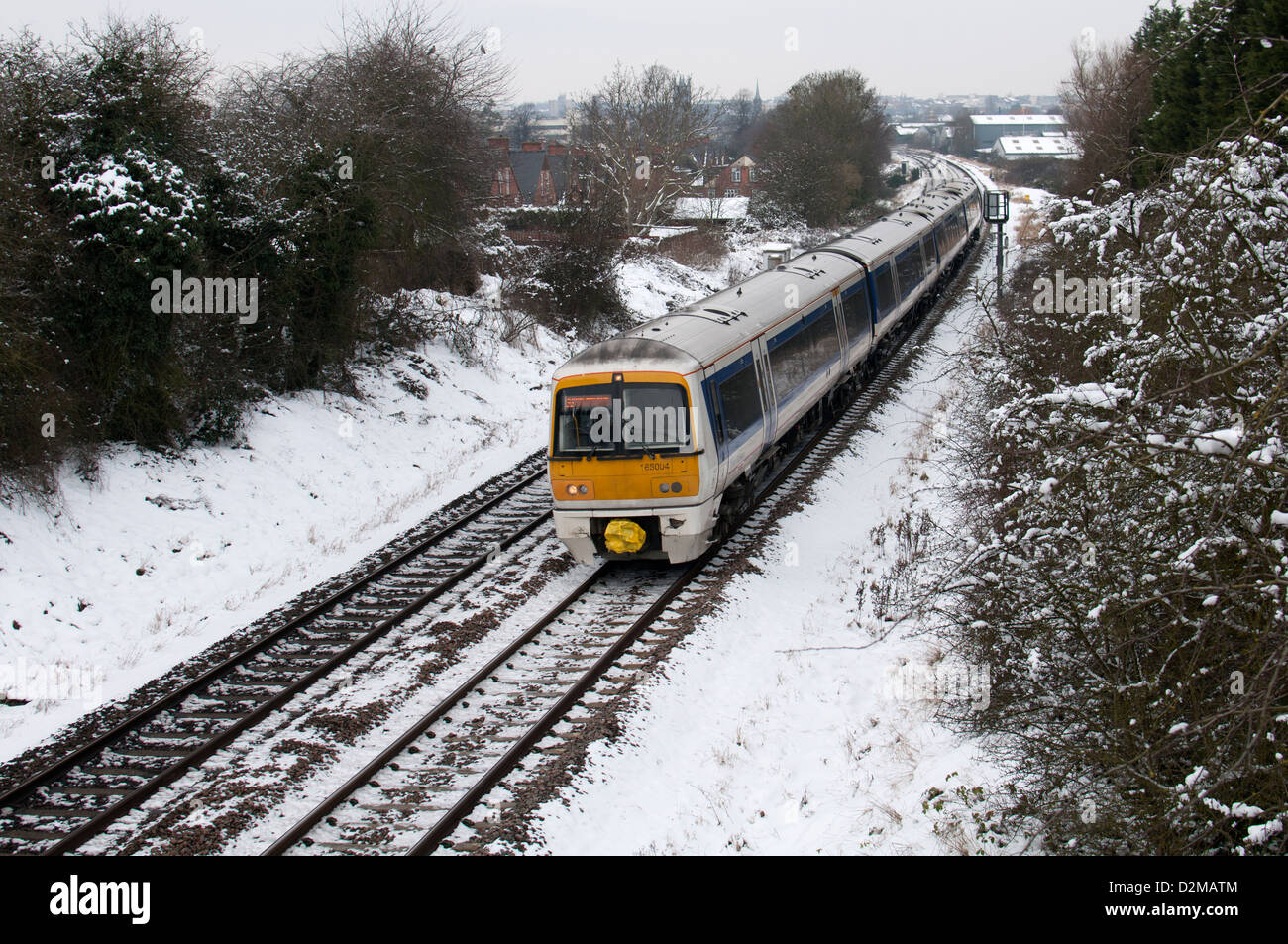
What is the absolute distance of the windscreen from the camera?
37.0 feet

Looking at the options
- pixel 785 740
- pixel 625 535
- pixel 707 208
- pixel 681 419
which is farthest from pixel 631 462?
pixel 707 208

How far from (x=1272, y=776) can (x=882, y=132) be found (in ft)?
228

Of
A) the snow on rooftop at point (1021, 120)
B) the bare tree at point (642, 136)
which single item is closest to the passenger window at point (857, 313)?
the bare tree at point (642, 136)

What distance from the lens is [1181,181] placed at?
601 cm

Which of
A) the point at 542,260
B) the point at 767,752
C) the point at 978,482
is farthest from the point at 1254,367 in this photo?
the point at 542,260

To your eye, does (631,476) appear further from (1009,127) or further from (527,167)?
(1009,127)

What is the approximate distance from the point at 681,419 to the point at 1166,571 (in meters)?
6.64

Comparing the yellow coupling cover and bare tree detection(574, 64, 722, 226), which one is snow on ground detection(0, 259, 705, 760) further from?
bare tree detection(574, 64, 722, 226)

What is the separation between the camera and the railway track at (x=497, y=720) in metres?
7.12

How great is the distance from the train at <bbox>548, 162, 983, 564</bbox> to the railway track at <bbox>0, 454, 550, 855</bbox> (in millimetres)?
2108

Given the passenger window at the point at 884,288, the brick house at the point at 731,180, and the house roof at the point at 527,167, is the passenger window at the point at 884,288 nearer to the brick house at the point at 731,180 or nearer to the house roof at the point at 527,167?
the brick house at the point at 731,180

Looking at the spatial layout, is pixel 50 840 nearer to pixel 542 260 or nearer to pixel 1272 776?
pixel 1272 776

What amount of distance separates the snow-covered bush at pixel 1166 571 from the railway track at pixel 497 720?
3.54 metres

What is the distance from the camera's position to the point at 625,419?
448 inches
